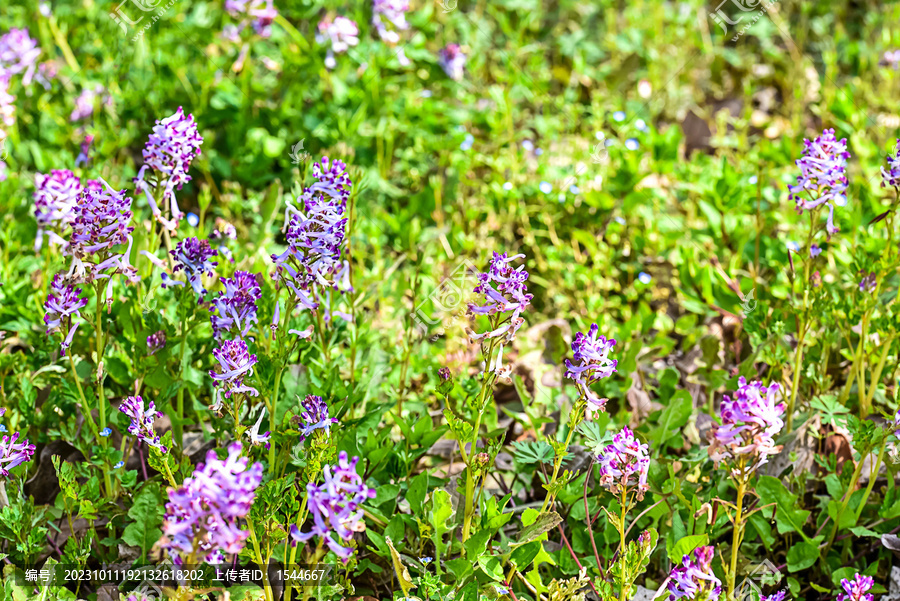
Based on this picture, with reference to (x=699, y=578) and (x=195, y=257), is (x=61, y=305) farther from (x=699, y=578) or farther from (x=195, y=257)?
(x=699, y=578)

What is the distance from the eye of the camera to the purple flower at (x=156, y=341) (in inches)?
75.8

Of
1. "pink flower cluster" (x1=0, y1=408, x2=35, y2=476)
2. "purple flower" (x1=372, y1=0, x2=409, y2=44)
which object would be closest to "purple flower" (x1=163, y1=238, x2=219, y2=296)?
"pink flower cluster" (x1=0, y1=408, x2=35, y2=476)

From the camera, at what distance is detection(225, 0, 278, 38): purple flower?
3.33 m

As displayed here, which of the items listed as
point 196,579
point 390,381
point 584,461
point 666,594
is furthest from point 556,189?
point 196,579

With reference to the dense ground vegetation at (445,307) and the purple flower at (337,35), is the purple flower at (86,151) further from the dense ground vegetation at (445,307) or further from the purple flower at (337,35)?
the purple flower at (337,35)

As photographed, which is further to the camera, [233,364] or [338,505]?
[233,364]

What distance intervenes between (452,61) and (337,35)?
555 millimetres

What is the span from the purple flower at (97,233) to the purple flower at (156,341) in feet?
0.73

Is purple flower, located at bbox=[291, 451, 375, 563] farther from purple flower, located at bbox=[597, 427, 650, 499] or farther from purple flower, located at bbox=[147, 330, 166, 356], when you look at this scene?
purple flower, located at bbox=[147, 330, 166, 356]

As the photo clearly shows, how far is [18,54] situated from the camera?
346cm

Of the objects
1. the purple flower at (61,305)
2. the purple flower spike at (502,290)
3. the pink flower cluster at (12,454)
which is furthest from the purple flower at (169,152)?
the purple flower spike at (502,290)

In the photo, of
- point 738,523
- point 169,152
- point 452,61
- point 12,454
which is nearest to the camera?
point 738,523

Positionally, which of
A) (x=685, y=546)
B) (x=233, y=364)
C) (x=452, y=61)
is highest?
(x=452, y=61)

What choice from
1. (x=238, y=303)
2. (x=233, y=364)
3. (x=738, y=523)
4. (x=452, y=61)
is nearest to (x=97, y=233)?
(x=238, y=303)
